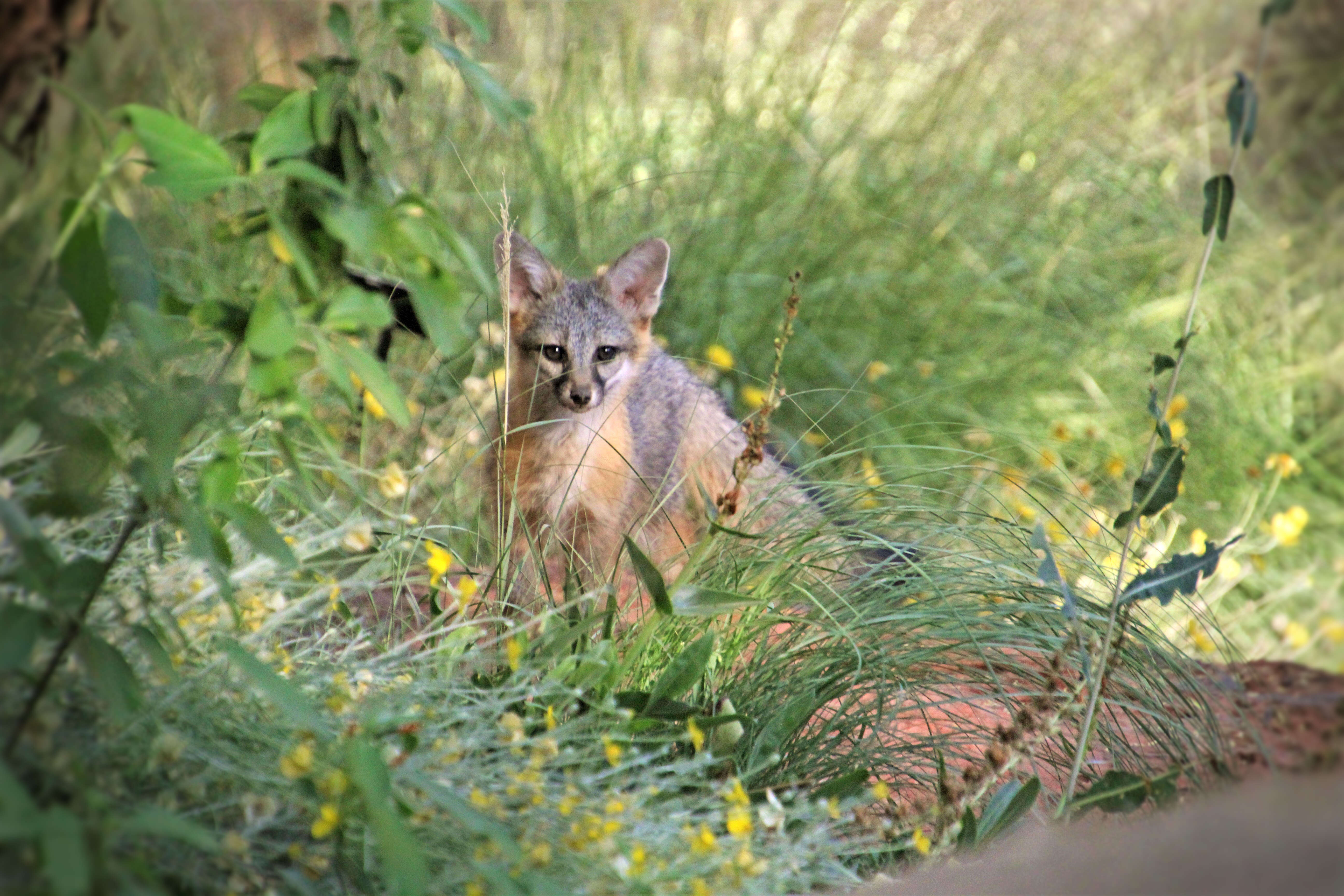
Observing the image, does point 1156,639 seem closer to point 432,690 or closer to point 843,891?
point 843,891

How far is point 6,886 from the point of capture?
3.82 feet

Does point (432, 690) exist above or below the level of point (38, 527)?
below

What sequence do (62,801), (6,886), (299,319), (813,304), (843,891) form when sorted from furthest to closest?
(813,304), (843,891), (299,319), (62,801), (6,886)

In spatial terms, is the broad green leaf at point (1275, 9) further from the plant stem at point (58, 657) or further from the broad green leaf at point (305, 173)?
the plant stem at point (58, 657)

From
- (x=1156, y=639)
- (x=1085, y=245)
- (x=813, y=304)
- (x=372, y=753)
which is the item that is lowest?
(x=372, y=753)

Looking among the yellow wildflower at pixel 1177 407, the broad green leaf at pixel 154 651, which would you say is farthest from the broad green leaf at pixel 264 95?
the yellow wildflower at pixel 1177 407

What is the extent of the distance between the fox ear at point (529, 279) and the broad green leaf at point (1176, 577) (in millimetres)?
2008

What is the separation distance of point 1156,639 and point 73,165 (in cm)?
243

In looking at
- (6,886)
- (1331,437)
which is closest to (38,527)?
(6,886)

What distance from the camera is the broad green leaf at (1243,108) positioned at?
6.00 ft

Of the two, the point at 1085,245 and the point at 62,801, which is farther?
the point at 1085,245

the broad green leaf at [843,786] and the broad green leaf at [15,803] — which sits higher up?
A: the broad green leaf at [15,803]

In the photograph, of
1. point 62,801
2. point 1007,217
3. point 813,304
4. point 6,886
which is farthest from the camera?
point 1007,217

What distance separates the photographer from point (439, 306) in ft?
4.95
